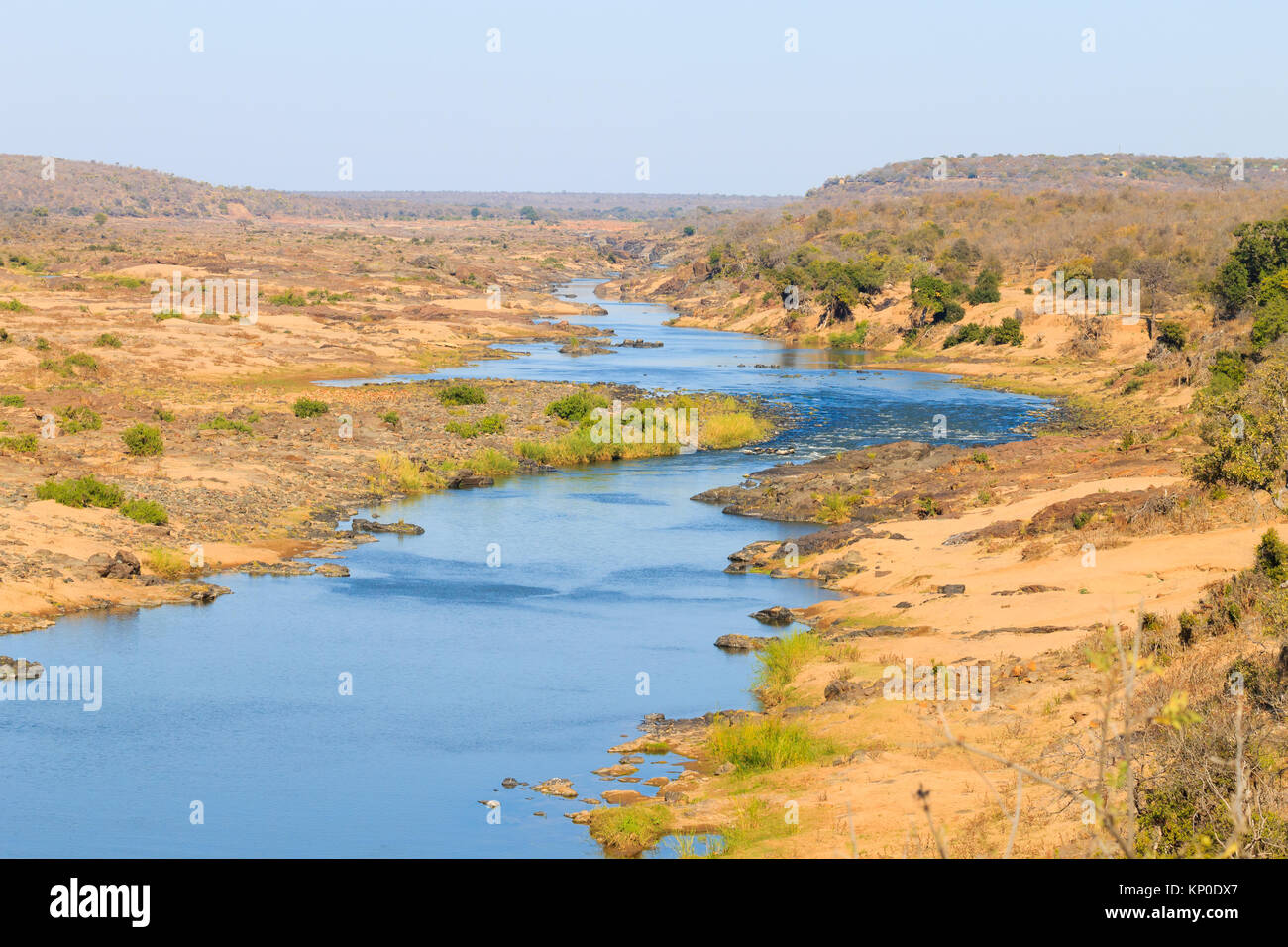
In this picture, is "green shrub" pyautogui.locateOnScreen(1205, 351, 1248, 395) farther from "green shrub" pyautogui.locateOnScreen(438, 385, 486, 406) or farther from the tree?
"green shrub" pyautogui.locateOnScreen(438, 385, 486, 406)

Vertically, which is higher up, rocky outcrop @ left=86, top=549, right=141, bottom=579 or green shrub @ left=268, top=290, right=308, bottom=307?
green shrub @ left=268, top=290, right=308, bottom=307

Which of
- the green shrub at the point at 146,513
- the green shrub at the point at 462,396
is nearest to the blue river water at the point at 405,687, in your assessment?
the green shrub at the point at 146,513

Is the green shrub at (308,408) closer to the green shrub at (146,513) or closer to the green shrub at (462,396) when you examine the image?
the green shrub at (462,396)

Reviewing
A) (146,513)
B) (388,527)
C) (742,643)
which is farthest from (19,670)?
(388,527)

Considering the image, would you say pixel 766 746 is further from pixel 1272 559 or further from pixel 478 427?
pixel 478 427

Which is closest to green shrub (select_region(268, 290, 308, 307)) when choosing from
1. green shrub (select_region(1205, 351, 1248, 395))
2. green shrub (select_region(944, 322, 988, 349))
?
green shrub (select_region(944, 322, 988, 349))
